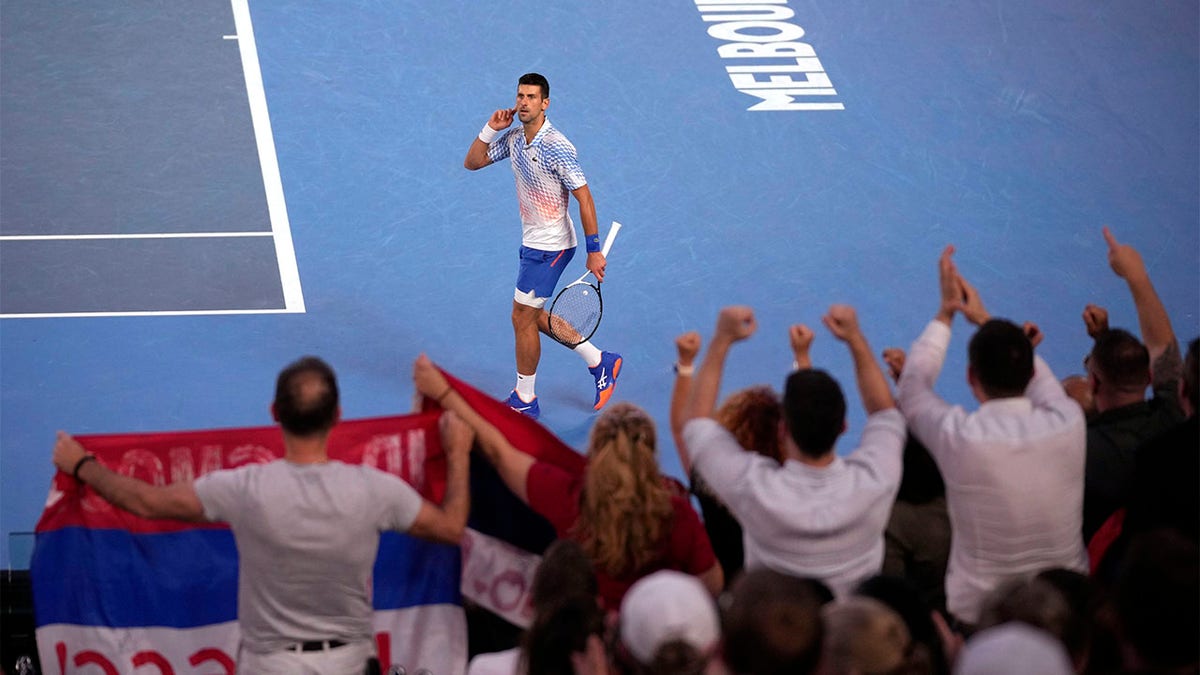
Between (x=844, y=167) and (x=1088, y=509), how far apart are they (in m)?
8.61

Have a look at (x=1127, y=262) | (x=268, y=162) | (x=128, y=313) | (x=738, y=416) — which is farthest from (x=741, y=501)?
(x=268, y=162)

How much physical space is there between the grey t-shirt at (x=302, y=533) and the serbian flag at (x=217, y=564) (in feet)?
2.18

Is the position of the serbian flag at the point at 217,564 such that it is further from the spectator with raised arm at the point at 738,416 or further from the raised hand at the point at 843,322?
the raised hand at the point at 843,322

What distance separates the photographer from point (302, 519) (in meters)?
4.97

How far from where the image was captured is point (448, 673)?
5.92 meters

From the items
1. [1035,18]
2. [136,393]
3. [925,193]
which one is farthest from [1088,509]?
[1035,18]

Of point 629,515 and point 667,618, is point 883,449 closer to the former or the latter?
point 629,515

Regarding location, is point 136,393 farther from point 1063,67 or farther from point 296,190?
point 1063,67

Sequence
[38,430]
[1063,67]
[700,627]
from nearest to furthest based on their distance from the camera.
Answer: [700,627] → [38,430] → [1063,67]

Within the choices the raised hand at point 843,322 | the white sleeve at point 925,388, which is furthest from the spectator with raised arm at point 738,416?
the white sleeve at point 925,388

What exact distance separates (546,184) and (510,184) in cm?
365

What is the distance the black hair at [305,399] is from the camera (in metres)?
4.96

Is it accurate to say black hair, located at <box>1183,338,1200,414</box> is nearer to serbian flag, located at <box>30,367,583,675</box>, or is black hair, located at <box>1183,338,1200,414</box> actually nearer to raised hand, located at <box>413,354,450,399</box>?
serbian flag, located at <box>30,367,583,675</box>

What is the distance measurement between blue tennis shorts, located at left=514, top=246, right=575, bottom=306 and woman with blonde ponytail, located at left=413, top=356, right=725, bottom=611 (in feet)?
17.1
